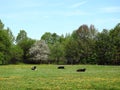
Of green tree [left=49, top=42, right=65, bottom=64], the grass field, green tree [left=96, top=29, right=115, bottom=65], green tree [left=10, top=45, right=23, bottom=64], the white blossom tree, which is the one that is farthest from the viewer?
the white blossom tree

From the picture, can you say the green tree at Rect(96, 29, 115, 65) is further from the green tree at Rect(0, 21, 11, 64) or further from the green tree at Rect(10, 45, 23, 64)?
the green tree at Rect(10, 45, 23, 64)

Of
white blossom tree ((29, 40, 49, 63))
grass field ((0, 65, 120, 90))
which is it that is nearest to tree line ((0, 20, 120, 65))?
white blossom tree ((29, 40, 49, 63))

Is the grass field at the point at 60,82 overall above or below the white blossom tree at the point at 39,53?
below

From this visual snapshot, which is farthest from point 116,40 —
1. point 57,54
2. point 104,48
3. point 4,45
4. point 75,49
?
point 4,45

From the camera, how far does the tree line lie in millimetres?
95500

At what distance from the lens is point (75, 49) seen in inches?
4161

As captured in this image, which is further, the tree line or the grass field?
the tree line

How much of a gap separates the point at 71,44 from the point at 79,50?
394 cm

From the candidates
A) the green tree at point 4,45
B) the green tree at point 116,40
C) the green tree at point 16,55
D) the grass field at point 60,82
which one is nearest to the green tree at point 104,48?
the green tree at point 116,40

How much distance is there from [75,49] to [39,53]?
20.1m

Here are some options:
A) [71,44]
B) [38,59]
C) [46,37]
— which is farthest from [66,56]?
[46,37]

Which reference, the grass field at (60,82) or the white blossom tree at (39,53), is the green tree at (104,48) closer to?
the white blossom tree at (39,53)

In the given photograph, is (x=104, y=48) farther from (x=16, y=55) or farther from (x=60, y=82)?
(x=60, y=82)

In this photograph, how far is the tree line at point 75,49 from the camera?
313ft
